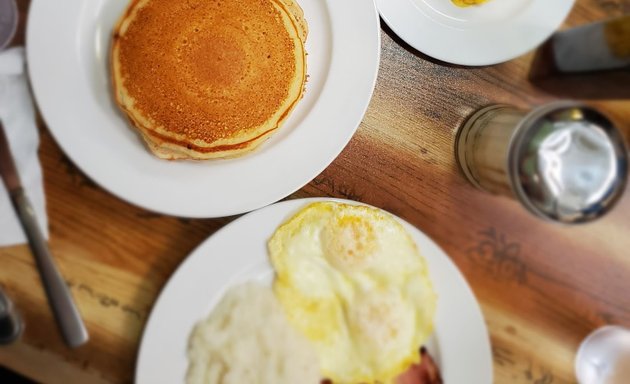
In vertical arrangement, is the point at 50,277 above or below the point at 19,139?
below

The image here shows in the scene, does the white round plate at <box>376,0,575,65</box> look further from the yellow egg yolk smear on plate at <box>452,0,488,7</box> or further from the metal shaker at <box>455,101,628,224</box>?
the metal shaker at <box>455,101,628,224</box>

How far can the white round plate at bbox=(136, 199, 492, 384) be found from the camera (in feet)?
3.07

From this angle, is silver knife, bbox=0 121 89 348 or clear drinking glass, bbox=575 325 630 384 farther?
clear drinking glass, bbox=575 325 630 384

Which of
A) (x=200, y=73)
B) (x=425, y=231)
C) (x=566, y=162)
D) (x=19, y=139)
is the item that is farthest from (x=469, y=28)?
(x=19, y=139)

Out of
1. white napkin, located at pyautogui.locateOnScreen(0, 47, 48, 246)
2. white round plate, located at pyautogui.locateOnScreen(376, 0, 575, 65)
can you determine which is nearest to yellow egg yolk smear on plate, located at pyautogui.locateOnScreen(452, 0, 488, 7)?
white round plate, located at pyautogui.locateOnScreen(376, 0, 575, 65)

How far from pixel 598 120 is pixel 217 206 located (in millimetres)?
775

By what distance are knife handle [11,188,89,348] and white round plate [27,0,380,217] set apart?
175 mm

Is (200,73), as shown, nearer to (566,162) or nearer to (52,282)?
(52,282)

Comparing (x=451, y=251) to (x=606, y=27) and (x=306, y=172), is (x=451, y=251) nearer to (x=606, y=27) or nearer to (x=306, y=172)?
(x=306, y=172)

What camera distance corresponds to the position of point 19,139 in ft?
3.11

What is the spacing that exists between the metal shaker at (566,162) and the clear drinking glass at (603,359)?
0.36 m

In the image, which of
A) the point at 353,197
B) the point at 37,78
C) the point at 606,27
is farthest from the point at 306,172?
the point at 606,27

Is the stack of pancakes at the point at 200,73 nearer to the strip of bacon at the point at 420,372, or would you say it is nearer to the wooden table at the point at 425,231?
the wooden table at the point at 425,231

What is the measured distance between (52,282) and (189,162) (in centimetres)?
38
